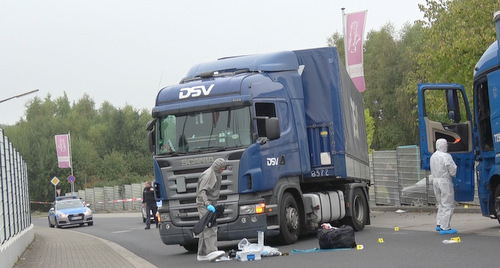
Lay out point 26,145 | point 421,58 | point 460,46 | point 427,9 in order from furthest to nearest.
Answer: point 26,145
point 427,9
point 421,58
point 460,46

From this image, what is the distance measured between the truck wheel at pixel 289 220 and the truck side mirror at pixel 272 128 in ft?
4.97

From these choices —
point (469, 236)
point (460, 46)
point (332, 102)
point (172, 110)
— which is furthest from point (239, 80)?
point (460, 46)

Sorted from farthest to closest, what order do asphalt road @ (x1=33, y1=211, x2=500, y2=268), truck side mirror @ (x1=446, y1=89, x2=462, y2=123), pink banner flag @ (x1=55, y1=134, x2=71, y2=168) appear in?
pink banner flag @ (x1=55, y1=134, x2=71, y2=168) → truck side mirror @ (x1=446, y1=89, x2=462, y2=123) → asphalt road @ (x1=33, y1=211, x2=500, y2=268)

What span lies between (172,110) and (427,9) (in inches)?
1043

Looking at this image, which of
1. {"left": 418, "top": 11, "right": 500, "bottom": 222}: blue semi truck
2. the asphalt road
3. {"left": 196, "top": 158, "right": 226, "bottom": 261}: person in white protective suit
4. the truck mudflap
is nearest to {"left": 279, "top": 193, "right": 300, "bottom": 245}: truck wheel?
the asphalt road

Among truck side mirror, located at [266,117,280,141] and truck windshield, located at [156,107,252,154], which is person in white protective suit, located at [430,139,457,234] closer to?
truck side mirror, located at [266,117,280,141]

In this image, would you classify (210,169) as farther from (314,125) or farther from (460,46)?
(460,46)

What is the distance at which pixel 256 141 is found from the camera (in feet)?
53.1

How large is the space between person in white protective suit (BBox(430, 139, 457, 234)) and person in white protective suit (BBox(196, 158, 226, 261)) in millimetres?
4565

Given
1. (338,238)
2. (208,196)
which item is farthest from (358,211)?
(208,196)

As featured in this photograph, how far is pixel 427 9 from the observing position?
134 ft

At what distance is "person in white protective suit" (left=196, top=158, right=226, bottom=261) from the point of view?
15172 millimetres

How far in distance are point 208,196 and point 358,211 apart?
636cm

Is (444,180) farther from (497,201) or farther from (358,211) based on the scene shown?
(358,211)
